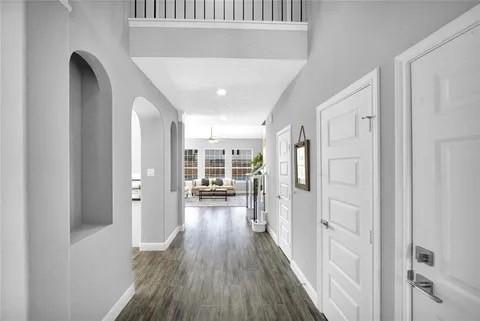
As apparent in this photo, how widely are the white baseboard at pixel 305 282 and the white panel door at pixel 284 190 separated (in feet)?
0.90

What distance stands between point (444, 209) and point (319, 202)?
1.39 m

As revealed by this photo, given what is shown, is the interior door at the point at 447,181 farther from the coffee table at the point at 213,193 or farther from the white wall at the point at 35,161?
the coffee table at the point at 213,193

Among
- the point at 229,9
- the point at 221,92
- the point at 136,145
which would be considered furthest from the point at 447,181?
the point at 136,145

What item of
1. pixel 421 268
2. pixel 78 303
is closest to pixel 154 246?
pixel 78 303

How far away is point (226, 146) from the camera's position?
12.7 m

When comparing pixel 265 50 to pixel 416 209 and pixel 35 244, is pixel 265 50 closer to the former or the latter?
pixel 416 209

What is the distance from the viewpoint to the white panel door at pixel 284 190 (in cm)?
374

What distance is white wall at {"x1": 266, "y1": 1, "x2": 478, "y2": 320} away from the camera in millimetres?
1294

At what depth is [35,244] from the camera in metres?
1.26

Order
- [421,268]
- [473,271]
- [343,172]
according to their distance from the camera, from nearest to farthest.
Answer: [473,271] < [421,268] < [343,172]

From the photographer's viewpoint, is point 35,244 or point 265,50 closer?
point 35,244

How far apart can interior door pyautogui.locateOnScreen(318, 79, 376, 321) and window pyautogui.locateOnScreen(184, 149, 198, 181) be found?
10.6 metres

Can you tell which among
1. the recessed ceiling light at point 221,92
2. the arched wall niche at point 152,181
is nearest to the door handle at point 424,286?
the recessed ceiling light at point 221,92

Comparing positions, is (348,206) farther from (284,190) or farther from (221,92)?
(221,92)
